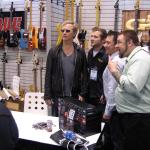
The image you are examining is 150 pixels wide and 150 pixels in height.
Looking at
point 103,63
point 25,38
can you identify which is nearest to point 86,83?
point 103,63

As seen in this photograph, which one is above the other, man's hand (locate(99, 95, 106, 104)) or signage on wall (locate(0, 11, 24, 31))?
signage on wall (locate(0, 11, 24, 31))

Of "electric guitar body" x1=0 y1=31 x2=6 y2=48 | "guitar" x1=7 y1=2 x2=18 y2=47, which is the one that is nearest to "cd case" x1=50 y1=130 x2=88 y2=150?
"guitar" x1=7 y1=2 x2=18 y2=47

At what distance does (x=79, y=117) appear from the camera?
8.14ft

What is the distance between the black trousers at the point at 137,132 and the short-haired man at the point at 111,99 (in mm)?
75

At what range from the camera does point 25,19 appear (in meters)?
5.20

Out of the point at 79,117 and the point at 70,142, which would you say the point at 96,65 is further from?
the point at 70,142

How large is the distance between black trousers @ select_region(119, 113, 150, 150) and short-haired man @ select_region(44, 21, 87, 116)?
110cm

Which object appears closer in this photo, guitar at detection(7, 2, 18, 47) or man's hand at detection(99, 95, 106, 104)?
man's hand at detection(99, 95, 106, 104)

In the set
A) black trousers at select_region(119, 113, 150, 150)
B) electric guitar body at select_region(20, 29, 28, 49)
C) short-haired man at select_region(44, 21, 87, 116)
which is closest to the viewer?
black trousers at select_region(119, 113, 150, 150)

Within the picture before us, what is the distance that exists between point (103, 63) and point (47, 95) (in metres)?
0.69

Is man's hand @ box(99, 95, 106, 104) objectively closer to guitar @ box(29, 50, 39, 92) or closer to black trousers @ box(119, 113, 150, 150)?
black trousers @ box(119, 113, 150, 150)

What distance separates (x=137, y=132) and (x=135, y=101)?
0.23m

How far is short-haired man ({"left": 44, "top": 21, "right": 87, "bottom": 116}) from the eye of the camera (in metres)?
3.35

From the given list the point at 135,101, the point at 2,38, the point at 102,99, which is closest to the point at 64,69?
the point at 102,99
